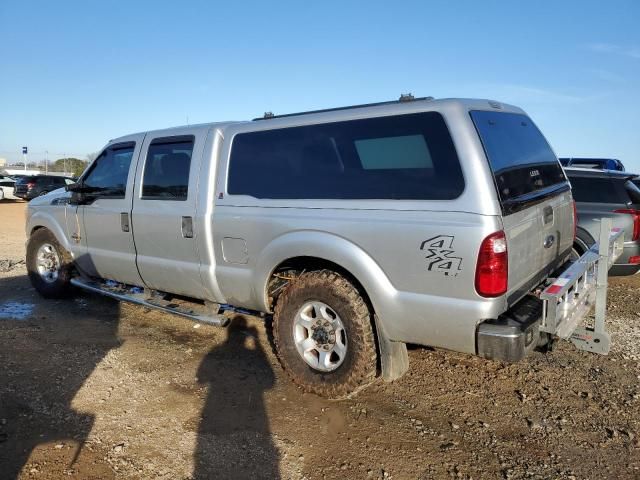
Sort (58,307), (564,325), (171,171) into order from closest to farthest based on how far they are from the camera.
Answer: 1. (564,325)
2. (171,171)
3. (58,307)

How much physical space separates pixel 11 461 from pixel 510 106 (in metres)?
4.21

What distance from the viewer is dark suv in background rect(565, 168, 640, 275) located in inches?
242

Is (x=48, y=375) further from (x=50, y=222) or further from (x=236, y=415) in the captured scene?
(x=50, y=222)

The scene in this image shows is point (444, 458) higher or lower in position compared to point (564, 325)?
lower

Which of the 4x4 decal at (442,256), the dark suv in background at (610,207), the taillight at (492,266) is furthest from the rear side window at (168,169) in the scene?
the dark suv in background at (610,207)

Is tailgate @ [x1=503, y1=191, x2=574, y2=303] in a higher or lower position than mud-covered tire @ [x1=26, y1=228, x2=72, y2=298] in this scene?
higher

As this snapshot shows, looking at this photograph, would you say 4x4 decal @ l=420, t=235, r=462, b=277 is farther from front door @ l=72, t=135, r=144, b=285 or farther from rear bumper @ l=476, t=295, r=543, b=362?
front door @ l=72, t=135, r=144, b=285

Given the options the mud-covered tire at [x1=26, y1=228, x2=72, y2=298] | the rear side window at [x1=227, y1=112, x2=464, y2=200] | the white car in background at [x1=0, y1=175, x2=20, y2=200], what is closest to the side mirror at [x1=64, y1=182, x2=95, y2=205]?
the mud-covered tire at [x1=26, y1=228, x2=72, y2=298]

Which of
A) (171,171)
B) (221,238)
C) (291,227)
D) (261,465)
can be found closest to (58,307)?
(171,171)

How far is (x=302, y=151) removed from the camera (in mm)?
3904

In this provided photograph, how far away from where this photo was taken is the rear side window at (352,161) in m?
3.22

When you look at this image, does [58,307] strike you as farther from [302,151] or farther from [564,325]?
[564,325]

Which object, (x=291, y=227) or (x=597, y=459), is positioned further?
(x=291, y=227)

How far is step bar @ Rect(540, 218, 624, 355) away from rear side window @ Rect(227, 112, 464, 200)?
3.55 feet
